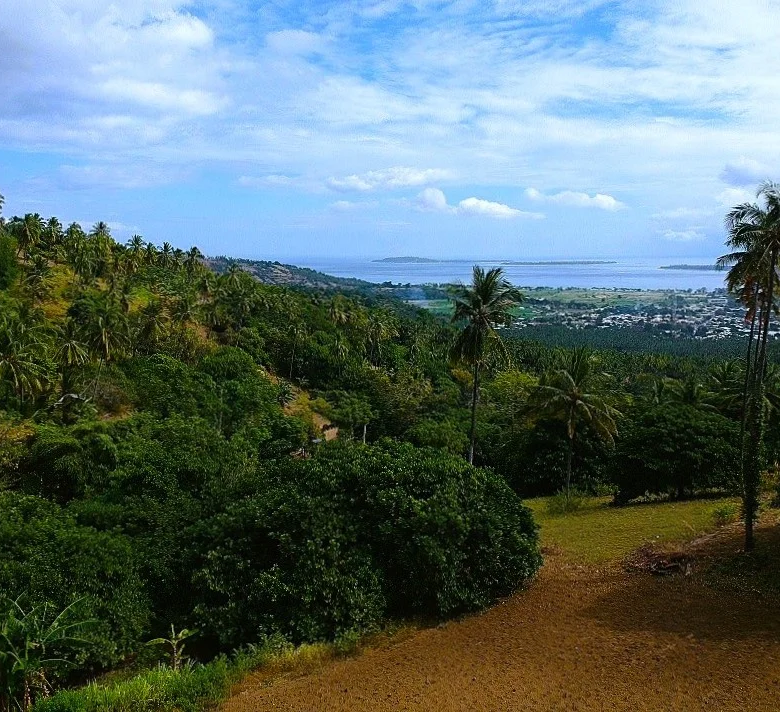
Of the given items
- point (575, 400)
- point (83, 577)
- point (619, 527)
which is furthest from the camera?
point (575, 400)

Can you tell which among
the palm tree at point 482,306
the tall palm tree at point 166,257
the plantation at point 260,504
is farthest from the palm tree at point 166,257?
the palm tree at point 482,306

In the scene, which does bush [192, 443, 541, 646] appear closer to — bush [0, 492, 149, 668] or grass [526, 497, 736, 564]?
bush [0, 492, 149, 668]

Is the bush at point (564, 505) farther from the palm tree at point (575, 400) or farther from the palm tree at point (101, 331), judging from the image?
the palm tree at point (101, 331)

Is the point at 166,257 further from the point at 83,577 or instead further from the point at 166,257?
the point at 83,577

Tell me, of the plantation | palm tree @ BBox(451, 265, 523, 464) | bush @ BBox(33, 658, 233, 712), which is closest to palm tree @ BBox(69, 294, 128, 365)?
the plantation

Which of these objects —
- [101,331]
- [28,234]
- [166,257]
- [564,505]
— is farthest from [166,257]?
[564,505]

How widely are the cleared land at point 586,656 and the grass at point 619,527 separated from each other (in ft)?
5.70

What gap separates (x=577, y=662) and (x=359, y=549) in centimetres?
519

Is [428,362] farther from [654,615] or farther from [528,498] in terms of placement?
[654,615]

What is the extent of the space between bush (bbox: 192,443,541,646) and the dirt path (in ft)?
3.14

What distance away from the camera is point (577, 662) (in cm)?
1141

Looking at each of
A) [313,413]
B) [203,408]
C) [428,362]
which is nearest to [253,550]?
[203,408]

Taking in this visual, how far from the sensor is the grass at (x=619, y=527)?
1717 centimetres

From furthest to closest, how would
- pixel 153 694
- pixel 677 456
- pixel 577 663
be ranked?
1. pixel 677 456
2. pixel 577 663
3. pixel 153 694
